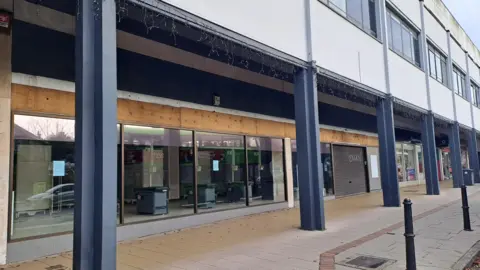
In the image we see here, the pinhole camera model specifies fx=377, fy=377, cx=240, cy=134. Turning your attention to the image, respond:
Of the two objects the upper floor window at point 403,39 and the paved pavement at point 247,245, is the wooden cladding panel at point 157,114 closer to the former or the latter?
the paved pavement at point 247,245

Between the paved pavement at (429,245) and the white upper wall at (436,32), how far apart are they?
12436 millimetres

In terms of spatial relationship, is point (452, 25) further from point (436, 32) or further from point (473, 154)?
point (473, 154)

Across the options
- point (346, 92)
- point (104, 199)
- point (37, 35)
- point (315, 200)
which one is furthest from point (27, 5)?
point (346, 92)

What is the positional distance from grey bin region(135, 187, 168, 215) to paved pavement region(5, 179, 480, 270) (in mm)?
947

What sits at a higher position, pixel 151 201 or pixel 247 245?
pixel 151 201

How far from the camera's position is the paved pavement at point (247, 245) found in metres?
6.04

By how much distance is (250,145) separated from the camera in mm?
12109

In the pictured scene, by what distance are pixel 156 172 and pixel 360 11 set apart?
849 cm

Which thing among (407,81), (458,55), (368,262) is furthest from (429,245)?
(458,55)

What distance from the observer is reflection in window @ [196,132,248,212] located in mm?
10492

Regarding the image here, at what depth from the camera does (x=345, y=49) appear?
10914 mm

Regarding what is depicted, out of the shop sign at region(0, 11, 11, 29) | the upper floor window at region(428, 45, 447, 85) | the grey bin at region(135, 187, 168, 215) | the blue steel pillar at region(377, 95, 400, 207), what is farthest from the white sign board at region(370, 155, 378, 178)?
the shop sign at region(0, 11, 11, 29)

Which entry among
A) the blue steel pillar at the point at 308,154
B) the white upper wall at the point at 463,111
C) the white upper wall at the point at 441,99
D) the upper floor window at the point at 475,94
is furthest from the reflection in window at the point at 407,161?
the blue steel pillar at the point at 308,154

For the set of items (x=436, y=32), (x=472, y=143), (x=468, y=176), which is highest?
(x=436, y=32)
